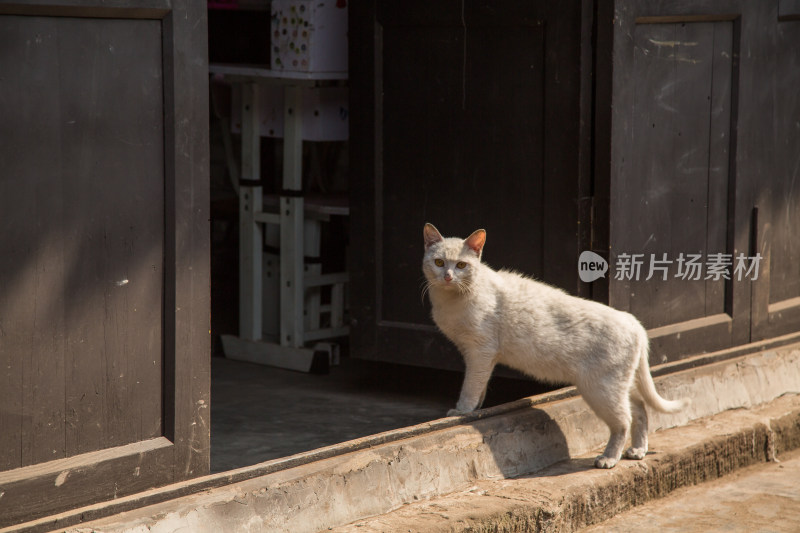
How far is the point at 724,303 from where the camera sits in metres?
6.05

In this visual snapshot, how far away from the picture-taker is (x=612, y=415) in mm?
4664

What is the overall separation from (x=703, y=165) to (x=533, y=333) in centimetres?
172

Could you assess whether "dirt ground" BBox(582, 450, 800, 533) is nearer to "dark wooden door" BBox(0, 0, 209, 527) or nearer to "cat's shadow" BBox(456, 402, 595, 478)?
"cat's shadow" BBox(456, 402, 595, 478)

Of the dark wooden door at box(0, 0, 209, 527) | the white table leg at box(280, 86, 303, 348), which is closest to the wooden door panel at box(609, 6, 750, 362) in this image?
the white table leg at box(280, 86, 303, 348)

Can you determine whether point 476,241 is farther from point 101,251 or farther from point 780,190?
point 780,190

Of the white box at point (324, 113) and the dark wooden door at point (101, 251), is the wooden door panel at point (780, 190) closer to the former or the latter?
the white box at point (324, 113)

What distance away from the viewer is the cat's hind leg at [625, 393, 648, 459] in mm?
4883

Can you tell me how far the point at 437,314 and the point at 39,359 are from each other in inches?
73.8

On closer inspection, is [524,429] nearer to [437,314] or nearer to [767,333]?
[437,314]

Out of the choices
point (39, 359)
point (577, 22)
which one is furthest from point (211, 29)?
point (39, 359)

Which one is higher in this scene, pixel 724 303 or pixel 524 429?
pixel 724 303

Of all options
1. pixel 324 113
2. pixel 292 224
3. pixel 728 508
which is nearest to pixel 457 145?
pixel 324 113

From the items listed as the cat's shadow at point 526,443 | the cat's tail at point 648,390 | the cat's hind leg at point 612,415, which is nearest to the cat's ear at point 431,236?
the cat's shadow at point 526,443

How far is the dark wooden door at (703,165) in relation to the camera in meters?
5.32
